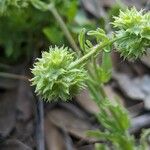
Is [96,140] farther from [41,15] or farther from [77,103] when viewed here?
[41,15]

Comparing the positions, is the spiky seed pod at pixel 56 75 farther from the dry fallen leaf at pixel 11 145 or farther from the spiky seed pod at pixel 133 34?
the dry fallen leaf at pixel 11 145

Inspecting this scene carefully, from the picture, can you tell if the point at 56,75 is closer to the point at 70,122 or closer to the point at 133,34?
the point at 133,34

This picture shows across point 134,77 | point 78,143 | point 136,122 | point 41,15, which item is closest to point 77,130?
point 78,143

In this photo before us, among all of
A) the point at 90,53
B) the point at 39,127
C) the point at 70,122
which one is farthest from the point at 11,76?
the point at 90,53

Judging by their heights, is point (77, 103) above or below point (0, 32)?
below

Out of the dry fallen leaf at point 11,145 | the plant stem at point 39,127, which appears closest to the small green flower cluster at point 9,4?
the plant stem at point 39,127

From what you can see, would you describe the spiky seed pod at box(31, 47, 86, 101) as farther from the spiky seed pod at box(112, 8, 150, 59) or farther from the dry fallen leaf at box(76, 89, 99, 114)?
the dry fallen leaf at box(76, 89, 99, 114)
